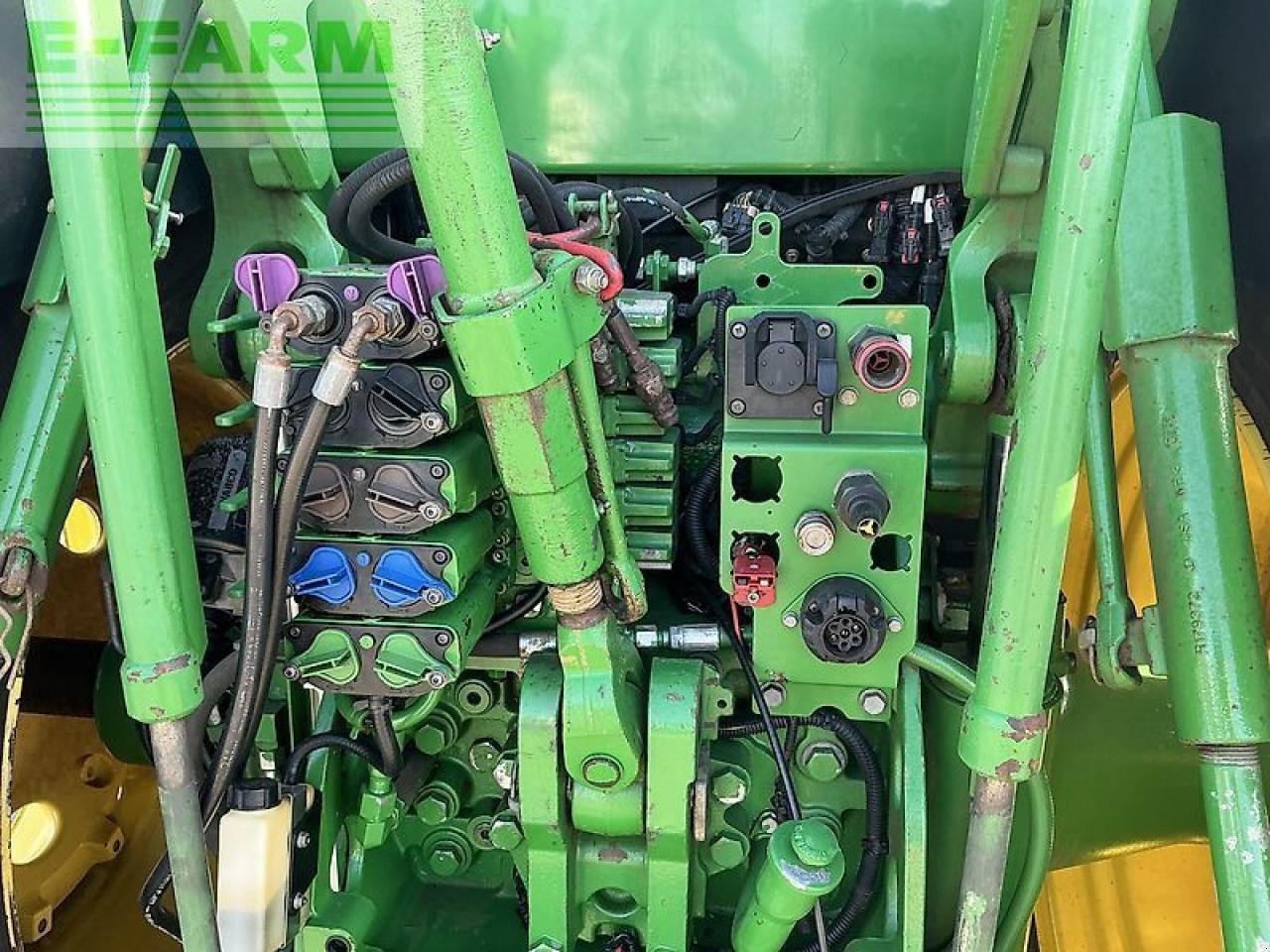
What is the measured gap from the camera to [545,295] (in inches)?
36.2

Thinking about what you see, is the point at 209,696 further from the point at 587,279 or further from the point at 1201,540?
the point at 1201,540

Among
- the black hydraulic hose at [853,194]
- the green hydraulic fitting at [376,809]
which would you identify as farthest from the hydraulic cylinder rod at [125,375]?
the black hydraulic hose at [853,194]

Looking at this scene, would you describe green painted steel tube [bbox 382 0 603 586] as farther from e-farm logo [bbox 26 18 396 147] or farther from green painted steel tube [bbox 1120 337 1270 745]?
green painted steel tube [bbox 1120 337 1270 745]

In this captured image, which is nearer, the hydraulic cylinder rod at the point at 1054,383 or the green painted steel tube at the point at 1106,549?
the hydraulic cylinder rod at the point at 1054,383

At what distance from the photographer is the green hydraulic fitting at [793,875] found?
111 cm

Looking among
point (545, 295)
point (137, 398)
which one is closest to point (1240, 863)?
point (545, 295)

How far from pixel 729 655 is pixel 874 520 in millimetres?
338

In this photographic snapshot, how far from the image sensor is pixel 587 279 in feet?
3.24

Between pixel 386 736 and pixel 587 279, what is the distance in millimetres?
636

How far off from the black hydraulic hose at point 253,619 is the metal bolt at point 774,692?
594mm

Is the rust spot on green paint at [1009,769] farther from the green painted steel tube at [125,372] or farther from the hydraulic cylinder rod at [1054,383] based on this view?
the green painted steel tube at [125,372]

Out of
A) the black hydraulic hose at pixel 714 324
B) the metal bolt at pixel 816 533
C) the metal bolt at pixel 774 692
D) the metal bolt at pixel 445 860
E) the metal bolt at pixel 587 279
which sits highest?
the metal bolt at pixel 587 279

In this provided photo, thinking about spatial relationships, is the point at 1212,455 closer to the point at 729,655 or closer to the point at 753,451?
the point at 753,451

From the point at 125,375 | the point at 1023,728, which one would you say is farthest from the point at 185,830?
the point at 1023,728
